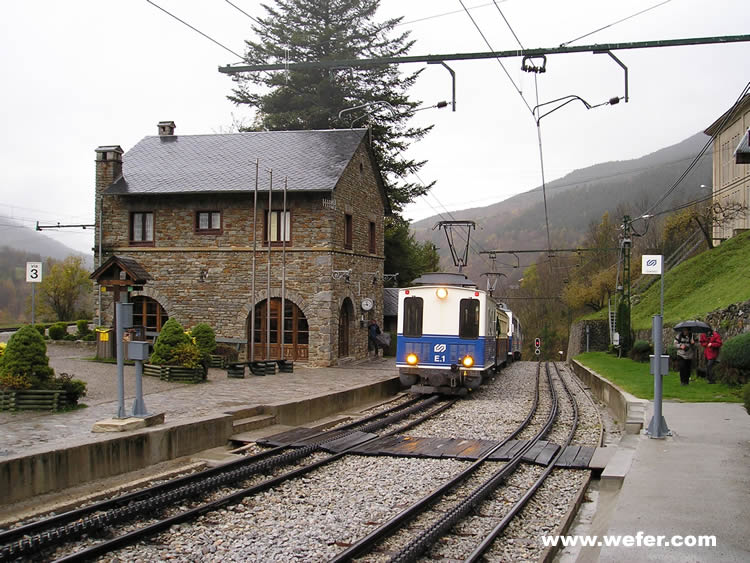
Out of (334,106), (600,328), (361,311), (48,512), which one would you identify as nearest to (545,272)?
(600,328)

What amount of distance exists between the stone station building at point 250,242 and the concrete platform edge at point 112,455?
36.1 ft

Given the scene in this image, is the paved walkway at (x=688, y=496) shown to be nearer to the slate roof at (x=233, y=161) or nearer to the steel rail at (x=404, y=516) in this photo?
the steel rail at (x=404, y=516)

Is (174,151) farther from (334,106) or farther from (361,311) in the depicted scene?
(334,106)

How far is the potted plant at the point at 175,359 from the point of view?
58.0 feet

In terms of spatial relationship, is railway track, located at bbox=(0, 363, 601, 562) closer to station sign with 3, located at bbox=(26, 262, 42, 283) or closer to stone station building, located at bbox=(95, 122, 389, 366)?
station sign with 3, located at bbox=(26, 262, 42, 283)

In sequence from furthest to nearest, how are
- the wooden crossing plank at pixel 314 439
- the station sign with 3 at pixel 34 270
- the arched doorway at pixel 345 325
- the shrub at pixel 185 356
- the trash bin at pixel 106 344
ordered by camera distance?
the arched doorway at pixel 345 325 → the trash bin at pixel 106 344 → the shrub at pixel 185 356 → the station sign with 3 at pixel 34 270 → the wooden crossing plank at pixel 314 439

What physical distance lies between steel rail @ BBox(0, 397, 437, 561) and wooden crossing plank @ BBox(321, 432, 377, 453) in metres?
0.20

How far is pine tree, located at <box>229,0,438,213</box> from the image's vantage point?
4088 cm

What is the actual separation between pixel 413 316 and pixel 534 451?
27.5 ft

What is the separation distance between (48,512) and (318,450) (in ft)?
14.5

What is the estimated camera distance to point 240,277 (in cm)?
2489

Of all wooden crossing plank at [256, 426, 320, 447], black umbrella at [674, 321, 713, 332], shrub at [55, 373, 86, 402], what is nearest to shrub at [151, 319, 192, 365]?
shrub at [55, 373, 86, 402]

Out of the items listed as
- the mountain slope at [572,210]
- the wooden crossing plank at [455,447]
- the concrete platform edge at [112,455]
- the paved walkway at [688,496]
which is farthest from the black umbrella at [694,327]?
the mountain slope at [572,210]

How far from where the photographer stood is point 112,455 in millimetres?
9180
